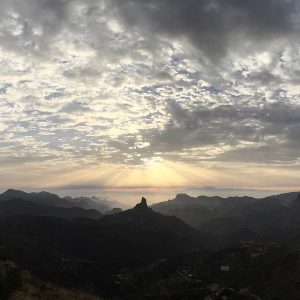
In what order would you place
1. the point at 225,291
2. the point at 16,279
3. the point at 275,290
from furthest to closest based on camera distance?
the point at 275,290 → the point at 225,291 → the point at 16,279

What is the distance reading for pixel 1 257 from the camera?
41250mm

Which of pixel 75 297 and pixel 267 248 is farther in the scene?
pixel 267 248

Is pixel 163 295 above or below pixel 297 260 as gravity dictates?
below

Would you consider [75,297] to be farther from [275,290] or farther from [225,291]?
[275,290]

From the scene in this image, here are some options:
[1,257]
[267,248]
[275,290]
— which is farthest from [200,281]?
[1,257]

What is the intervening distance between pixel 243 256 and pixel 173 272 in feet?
Answer: 115

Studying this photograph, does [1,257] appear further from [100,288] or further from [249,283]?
[100,288]

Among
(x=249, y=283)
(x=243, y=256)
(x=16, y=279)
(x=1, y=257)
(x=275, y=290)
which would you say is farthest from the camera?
(x=243, y=256)

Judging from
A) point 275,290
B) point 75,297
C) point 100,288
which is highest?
point 75,297

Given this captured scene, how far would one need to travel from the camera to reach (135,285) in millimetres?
187500

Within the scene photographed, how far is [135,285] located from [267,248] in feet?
215

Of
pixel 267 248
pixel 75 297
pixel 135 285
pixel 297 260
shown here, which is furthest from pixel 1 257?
pixel 267 248

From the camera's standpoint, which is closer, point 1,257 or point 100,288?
point 1,257

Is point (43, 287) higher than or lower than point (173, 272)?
higher
